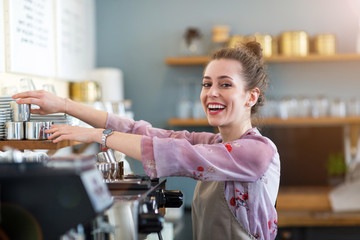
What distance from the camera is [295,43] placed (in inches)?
140

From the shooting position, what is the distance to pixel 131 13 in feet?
12.4

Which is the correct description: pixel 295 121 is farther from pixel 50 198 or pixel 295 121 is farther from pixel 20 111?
pixel 50 198

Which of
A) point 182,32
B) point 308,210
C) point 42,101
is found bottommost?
point 308,210

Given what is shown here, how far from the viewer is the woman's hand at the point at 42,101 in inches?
59.3

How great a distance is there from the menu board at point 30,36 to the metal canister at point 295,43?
1.86 metres

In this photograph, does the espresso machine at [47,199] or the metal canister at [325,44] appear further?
the metal canister at [325,44]

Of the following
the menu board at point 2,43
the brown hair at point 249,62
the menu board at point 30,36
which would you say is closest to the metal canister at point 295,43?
the menu board at point 30,36

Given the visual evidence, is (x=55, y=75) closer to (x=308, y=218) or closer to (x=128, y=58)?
(x=128, y=58)

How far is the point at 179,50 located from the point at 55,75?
1.43 m

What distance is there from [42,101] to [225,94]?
62 centimetres

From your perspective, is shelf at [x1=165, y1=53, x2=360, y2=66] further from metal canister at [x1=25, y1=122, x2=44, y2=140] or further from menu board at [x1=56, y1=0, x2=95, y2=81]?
metal canister at [x1=25, y1=122, x2=44, y2=140]

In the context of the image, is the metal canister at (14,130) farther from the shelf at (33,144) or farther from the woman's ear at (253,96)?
the woman's ear at (253,96)

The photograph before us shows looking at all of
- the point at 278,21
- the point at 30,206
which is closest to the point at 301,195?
the point at 278,21

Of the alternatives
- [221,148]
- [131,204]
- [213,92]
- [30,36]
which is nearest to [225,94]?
[213,92]
